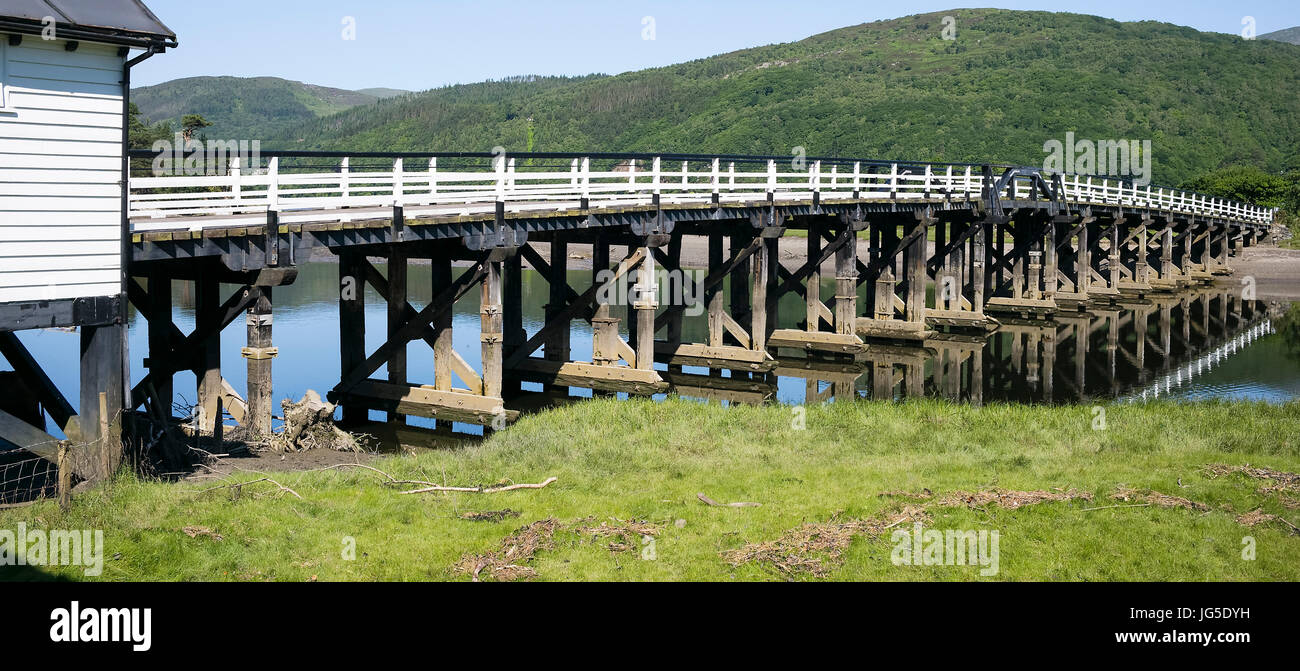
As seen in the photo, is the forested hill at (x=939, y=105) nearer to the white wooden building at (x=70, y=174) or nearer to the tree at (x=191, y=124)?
the tree at (x=191, y=124)

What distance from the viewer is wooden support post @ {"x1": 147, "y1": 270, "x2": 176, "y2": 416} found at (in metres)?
16.3

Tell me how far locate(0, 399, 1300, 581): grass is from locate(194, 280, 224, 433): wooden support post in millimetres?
3591

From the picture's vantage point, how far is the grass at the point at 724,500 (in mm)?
9969

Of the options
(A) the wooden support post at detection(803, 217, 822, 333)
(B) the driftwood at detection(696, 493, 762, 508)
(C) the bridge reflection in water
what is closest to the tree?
(A) the wooden support post at detection(803, 217, 822, 333)

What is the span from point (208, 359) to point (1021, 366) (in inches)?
823

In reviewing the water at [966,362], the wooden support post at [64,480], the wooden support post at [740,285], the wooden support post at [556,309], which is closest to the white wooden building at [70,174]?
the wooden support post at [64,480]

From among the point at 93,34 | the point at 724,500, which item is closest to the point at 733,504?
the point at 724,500

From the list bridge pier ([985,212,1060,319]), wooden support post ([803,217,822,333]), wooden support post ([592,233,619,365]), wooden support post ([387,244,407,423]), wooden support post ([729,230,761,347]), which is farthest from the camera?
bridge pier ([985,212,1060,319])

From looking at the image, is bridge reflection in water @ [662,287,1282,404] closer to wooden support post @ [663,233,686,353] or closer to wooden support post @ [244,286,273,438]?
wooden support post @ [663,233,686,353]

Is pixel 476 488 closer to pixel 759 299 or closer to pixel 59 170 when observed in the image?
pixel 59 170

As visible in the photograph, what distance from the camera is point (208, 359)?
16688mm

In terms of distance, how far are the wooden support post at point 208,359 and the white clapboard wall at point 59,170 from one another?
3.68m

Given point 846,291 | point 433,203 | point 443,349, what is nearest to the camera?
point 433,203
